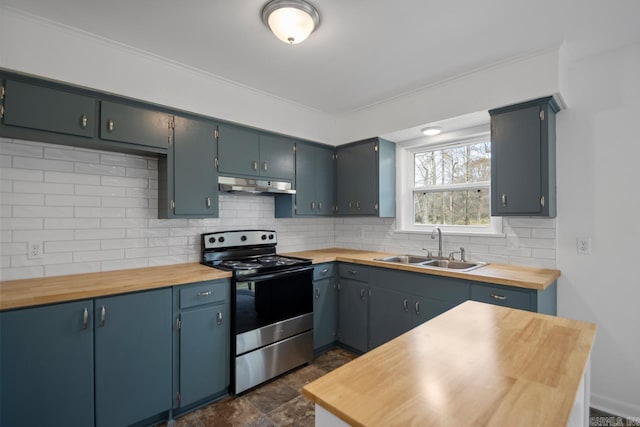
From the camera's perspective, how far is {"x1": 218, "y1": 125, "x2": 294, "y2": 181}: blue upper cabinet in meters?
2.77

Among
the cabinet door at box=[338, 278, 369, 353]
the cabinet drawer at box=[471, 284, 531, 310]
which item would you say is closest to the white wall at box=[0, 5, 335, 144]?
the cabinet door at box=[338, 278, 369, 353]

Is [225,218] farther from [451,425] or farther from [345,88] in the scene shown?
[451,425]

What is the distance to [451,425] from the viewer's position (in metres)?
0.70

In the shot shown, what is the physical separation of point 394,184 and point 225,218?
187cm

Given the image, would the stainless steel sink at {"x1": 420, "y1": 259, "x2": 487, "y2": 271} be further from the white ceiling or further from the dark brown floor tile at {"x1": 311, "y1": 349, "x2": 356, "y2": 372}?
the white ceiling

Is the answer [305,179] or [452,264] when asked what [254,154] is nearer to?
[305,179]

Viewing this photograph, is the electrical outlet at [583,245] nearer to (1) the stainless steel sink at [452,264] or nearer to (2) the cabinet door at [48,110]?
(1) the stainless steel sink at [452,264]

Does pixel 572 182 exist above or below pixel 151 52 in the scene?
below

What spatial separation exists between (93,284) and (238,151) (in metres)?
1.52

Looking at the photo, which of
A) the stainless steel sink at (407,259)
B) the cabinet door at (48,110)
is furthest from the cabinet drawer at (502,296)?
the cabinet door at (48,110)

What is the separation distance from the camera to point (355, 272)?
3.09m

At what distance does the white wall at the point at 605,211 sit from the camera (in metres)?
2.16

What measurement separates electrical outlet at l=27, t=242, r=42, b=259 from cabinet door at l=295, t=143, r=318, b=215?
208cm

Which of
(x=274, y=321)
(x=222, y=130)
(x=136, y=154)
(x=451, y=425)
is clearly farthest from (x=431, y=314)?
(x=136, y=154)
